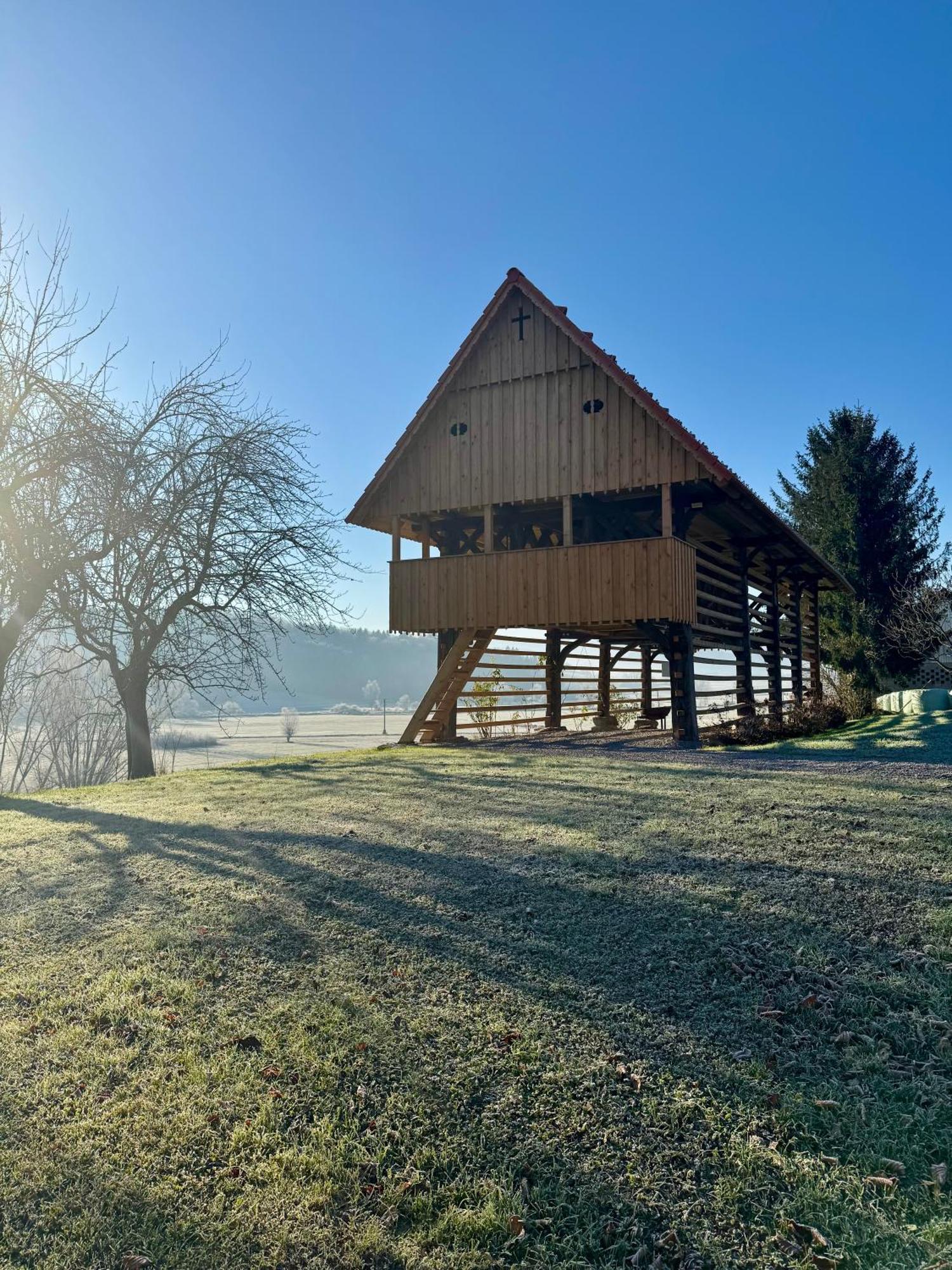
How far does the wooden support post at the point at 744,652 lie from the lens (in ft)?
63.9

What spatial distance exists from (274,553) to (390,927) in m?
13.1

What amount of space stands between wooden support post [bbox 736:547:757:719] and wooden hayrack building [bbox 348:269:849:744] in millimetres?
611

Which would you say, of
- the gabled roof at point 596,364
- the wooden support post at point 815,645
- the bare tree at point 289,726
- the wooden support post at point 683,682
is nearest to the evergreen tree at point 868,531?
the wooden support post at point 815,645

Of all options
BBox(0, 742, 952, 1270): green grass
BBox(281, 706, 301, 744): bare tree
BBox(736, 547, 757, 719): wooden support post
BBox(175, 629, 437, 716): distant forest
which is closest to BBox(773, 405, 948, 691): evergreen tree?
BBox(736, 547, 757, 719): wooden support post

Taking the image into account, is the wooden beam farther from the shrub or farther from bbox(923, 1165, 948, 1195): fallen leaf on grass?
bbox(923, 1165, 948, 1195): fallen leaf on grass

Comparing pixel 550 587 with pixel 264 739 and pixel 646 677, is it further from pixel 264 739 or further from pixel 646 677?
pixel 264 739

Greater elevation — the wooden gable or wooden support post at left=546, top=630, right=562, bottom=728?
the wooden gable

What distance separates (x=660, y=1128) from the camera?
2.89 m

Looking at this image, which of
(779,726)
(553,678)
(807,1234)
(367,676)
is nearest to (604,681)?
(553,678)

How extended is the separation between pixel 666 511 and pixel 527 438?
10.7ft

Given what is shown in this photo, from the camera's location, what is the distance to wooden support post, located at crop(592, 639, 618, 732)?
22.2m

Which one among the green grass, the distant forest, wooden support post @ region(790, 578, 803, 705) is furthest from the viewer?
the distant forest

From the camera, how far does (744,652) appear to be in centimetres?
1977

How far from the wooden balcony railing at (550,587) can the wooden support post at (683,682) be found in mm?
397
